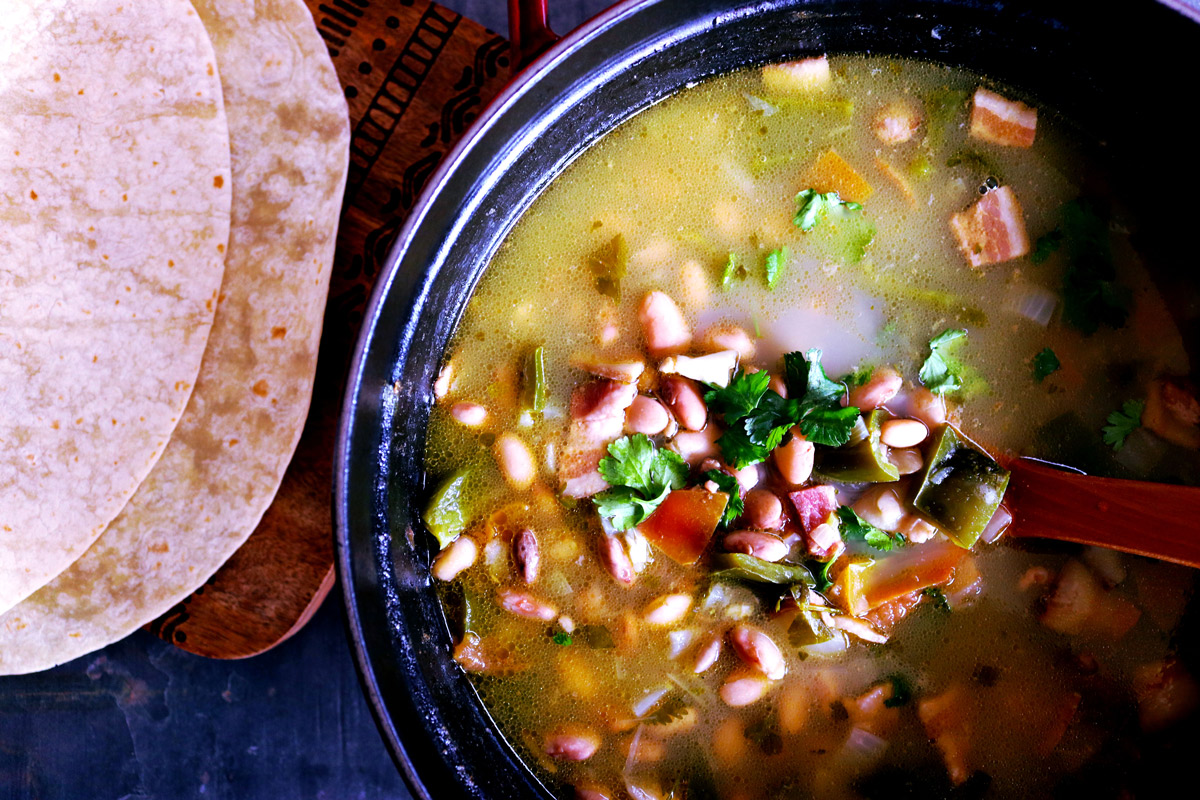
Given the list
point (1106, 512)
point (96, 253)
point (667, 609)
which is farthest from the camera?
point (96, 253)

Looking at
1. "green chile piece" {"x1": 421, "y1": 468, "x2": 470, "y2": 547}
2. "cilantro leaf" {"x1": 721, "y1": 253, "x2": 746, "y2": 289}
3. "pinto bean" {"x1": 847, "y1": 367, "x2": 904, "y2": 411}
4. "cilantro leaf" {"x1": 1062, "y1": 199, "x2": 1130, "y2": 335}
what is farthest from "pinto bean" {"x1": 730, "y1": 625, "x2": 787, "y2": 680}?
"cilantro leaf" {"x1": 1062, "y1": 199, "x2": 1130, "y2": 335}

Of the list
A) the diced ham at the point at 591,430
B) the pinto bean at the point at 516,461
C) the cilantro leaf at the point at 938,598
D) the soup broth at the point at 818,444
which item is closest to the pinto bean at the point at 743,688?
the soup broth at the point at 818,444

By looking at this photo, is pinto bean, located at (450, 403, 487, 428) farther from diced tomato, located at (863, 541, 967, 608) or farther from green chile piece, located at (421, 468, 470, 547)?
diced tomato, located at (863, 541, 967, 608)

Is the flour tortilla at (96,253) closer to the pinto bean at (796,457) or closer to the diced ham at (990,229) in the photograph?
the pinto bean at (796,457)

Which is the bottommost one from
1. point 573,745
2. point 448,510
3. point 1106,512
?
point 573,745

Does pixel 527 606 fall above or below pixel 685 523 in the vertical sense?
below

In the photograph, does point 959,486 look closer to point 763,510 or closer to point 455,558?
point 763,510

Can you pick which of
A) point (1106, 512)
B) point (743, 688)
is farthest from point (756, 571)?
point (1106, 512)
